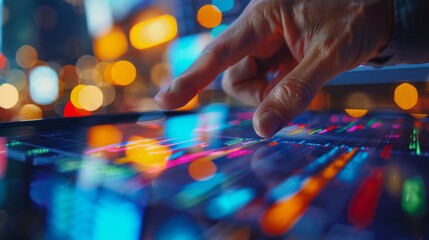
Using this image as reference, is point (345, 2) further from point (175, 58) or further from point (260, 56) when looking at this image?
point (175, 58)

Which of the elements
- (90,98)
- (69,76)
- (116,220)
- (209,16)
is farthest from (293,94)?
(90,98)

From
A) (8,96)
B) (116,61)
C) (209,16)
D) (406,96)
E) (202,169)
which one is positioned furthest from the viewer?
(116,61)

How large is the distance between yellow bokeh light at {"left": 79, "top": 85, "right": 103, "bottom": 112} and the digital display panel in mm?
2440

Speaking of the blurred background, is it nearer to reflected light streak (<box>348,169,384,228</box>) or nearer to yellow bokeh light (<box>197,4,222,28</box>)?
yellow bokeh light (<box>197,4,222,28</box>)

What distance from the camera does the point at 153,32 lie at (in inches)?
87.4

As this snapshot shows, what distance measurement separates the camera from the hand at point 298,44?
458mm

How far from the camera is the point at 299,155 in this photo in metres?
0.39

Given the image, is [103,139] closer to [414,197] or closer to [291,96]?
[291,96]

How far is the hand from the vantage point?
46 cm

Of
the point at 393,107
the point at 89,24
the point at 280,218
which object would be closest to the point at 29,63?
the point at 89,24

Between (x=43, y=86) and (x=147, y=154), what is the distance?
257 cm

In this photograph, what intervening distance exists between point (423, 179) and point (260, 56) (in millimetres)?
608

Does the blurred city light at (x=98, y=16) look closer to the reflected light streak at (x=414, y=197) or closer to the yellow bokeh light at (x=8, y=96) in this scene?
the yellow bokeh light at (x=8, y=96)

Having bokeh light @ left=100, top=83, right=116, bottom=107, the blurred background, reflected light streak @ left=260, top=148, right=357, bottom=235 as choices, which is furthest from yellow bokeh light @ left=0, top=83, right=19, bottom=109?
reflected light streak @ left=260, top=148, right=357, bottom=235
